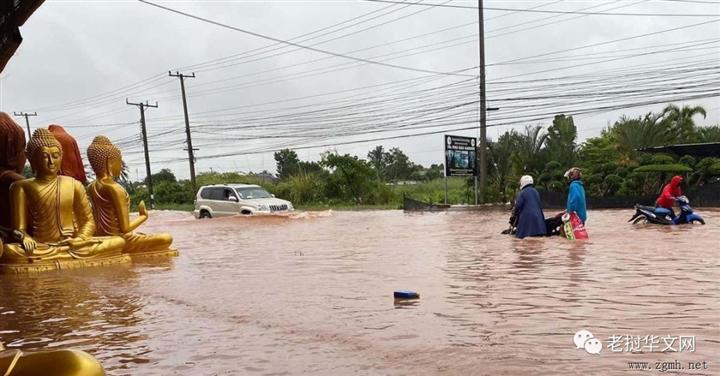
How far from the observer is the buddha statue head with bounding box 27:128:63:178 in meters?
9.76

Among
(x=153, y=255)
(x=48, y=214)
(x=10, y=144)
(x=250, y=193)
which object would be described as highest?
(x=10, y=144)

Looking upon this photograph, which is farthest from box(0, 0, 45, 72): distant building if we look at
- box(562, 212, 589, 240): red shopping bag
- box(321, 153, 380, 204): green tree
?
box(321, 153, 380, 204): green tree

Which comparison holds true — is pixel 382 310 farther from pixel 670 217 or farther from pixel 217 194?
pixel 217 194

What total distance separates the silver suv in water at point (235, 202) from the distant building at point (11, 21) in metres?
18.9

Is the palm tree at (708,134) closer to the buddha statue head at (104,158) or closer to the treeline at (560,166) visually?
the treeline at (560,166)

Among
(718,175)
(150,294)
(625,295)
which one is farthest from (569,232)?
(718,175)

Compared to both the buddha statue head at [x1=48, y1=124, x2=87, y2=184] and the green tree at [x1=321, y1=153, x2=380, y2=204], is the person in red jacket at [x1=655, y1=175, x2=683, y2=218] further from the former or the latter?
the green tree at [x1=321, y1=153, x2=380, y2=204]

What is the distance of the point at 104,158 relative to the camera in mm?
11008

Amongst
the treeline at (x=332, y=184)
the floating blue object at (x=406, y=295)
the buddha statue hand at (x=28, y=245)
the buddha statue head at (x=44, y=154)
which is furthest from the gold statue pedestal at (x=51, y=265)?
the treeline at (x=332, y=184)

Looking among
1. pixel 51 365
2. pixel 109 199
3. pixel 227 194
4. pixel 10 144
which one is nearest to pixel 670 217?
pixel 109 199

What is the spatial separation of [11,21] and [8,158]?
652 centimetres

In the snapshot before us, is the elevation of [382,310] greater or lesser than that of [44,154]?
lesser

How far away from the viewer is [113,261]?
33.9 ft

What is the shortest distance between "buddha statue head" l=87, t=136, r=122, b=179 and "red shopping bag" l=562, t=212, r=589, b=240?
26.8ft
